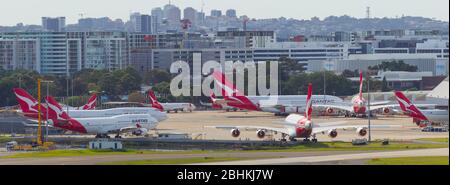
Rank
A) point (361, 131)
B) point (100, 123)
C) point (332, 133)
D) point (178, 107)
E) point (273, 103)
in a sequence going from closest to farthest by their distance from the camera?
point (332, 133)
point (361, 131)
point (100, 123)
point (273, 103)
point (178, 107)

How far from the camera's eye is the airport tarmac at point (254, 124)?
3440 inches

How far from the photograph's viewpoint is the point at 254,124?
107m

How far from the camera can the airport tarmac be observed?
87.4 m

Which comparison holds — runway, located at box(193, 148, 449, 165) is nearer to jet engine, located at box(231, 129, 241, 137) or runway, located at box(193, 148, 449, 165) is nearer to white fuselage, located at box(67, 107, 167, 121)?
jet engine, located at box(231, 129, 241, 137)

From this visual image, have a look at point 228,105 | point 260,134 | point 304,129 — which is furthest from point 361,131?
point 228,105

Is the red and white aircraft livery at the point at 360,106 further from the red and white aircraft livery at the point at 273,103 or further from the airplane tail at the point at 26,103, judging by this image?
the airplane tail at the point at 26,103

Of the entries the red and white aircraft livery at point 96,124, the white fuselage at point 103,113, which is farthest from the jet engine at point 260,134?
the white fuselage at point 103,113

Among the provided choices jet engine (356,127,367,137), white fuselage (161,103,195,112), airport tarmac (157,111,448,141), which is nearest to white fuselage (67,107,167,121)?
airport tarmac (157,111,448,141)

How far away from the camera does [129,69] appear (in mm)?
176625

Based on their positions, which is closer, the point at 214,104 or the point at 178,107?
the point at 214,104

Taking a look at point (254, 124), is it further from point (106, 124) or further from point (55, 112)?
point (55, 112)

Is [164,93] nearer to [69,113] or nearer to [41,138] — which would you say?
[69,113]

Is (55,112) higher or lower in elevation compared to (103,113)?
higher
